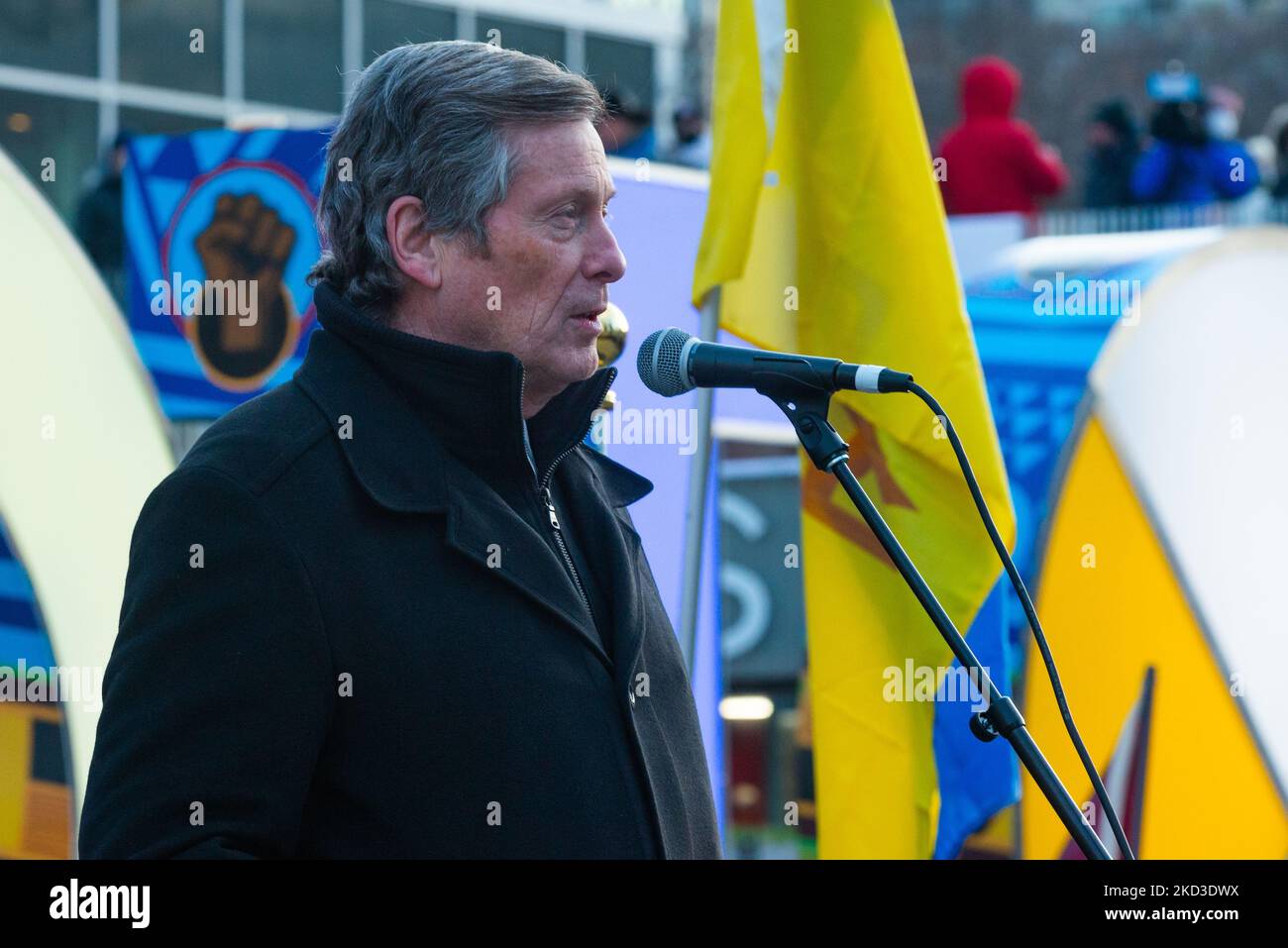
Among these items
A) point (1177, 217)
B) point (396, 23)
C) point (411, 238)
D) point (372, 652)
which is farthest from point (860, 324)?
point (396, 23)

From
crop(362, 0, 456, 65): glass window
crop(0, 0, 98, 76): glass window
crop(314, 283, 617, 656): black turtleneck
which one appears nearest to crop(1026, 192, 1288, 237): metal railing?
crop(362, 0, 456, 65): glass window

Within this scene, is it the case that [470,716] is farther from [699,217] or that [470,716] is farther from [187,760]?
[699,217]

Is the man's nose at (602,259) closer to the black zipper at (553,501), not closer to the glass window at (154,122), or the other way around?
the black zipper at (553,501)

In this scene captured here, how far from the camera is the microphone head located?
8.34ft

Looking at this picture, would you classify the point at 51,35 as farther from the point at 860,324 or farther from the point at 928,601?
the point at 928,601

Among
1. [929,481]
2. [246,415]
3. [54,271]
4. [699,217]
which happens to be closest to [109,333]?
[54,271]

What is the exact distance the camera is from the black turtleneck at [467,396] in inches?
89.9

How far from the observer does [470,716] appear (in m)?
2.11

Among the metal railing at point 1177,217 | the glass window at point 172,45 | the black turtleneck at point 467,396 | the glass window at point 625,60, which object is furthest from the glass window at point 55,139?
the black turtleneck at point 467,396

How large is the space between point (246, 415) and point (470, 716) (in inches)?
17.7

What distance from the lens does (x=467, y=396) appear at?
229 cm

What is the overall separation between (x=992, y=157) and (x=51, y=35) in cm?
741

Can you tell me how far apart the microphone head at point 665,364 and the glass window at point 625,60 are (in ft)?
44.8

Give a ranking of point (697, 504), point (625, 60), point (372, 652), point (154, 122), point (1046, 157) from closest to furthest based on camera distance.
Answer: point (372, 652), point (697, 504), point (1046, 157), point (154, 122), point (625, 60)
